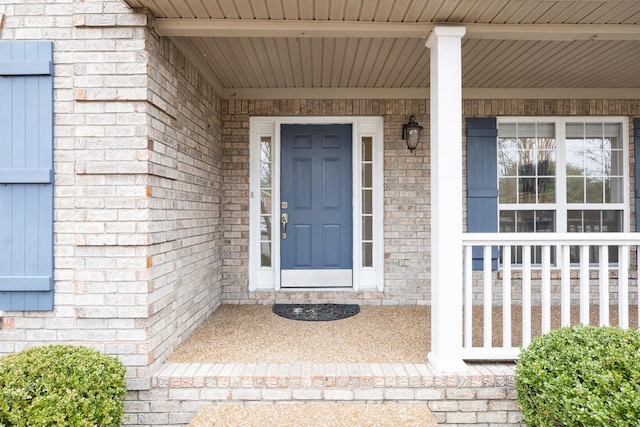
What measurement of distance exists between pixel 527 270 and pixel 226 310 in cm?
278

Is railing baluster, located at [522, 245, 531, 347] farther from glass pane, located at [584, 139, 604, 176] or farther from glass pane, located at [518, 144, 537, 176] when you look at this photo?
glass pane, located at [584, 139, 604, 176]

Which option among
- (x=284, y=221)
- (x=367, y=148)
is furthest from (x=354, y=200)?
(x=284, y=221)

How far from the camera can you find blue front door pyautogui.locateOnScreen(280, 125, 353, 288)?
13.6 ft

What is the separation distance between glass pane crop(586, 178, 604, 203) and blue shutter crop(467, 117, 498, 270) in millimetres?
1082

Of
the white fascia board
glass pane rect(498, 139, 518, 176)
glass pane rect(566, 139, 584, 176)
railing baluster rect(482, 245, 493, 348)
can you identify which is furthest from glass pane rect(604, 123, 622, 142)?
railing baluster rect(482, 245, 493, 348)

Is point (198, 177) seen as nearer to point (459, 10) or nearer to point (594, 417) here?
point (459, 10)

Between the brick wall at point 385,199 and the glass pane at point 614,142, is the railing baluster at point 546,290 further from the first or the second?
the glass pane at point 614,142

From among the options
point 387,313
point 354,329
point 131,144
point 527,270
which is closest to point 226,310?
point 354,329

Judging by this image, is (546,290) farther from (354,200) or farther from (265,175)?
(265,175)

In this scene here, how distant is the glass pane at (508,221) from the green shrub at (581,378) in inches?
82.2

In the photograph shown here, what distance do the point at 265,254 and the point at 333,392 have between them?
2.08 meters

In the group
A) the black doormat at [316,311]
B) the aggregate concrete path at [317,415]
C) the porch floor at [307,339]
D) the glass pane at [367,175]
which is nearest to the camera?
the aggregate concrete path at [317,415]

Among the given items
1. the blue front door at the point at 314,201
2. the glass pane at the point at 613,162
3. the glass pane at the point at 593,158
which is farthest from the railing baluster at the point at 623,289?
the blue front door at the point at 314,201

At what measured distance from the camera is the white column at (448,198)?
95.9 inches
